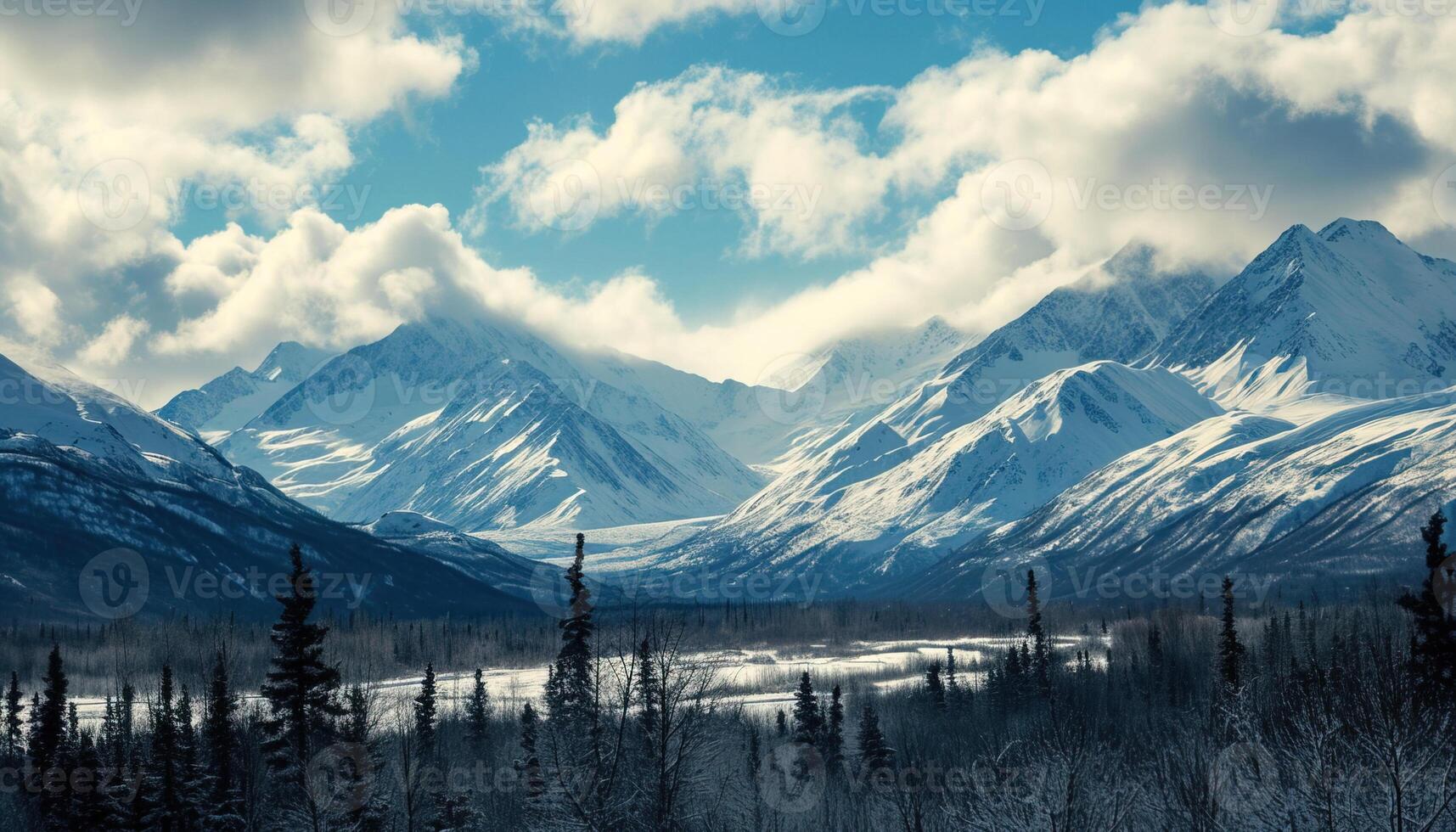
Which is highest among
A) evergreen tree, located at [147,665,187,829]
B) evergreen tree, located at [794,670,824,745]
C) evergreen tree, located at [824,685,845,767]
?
evergreen tree, located at [147,665,187,829]

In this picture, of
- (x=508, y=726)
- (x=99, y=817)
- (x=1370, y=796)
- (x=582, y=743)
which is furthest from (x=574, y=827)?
(x=508, y=726)

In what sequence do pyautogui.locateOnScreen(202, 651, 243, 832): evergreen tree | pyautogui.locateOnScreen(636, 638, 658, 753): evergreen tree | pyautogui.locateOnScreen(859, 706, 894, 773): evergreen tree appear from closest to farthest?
pyautogui.locateOnScreen(636, 638, 658, 753): evergreen tree → pyautogui.locateOnScreen(202, 651, 243, 832): evergreen tree → pyautogui.locateOnScreen(859, 706, 894, 773): evergreen tree

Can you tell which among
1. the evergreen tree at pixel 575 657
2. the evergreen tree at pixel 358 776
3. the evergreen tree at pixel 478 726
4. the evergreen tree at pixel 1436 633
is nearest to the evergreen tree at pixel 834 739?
the evergreen tree at pixel 575 657

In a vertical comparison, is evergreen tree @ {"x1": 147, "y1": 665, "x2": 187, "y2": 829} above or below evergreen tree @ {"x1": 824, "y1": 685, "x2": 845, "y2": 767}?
above

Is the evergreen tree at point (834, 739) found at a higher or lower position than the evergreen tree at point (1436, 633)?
Answer: lower

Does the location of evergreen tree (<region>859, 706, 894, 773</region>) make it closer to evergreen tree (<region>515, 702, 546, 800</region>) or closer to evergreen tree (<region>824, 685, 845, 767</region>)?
evergreen tree (<region>824, 685, 845, 767</region>)

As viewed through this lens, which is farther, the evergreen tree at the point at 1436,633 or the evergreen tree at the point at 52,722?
the evergreen tree at the point at 52,722

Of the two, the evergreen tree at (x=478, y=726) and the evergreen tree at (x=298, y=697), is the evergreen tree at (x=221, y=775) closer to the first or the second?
the evergreen tree at (x=298, y=697)

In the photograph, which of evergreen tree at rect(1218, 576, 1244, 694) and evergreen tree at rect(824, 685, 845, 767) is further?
evergreen tree at rect(824, 685, 845, 767)

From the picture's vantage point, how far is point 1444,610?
193ft

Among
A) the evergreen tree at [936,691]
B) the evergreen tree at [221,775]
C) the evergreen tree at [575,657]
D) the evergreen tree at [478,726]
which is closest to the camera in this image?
the evergreen tree at [221,775]

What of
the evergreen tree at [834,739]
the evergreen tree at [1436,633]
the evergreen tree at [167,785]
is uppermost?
the evergreen tree at [1436,633]

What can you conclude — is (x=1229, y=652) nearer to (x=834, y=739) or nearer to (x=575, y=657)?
(x=834, y=739)

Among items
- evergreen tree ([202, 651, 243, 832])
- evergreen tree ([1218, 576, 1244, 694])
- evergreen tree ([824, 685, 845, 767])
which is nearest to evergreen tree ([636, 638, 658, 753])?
evergreen tree ([202, 651, 243, 832])
